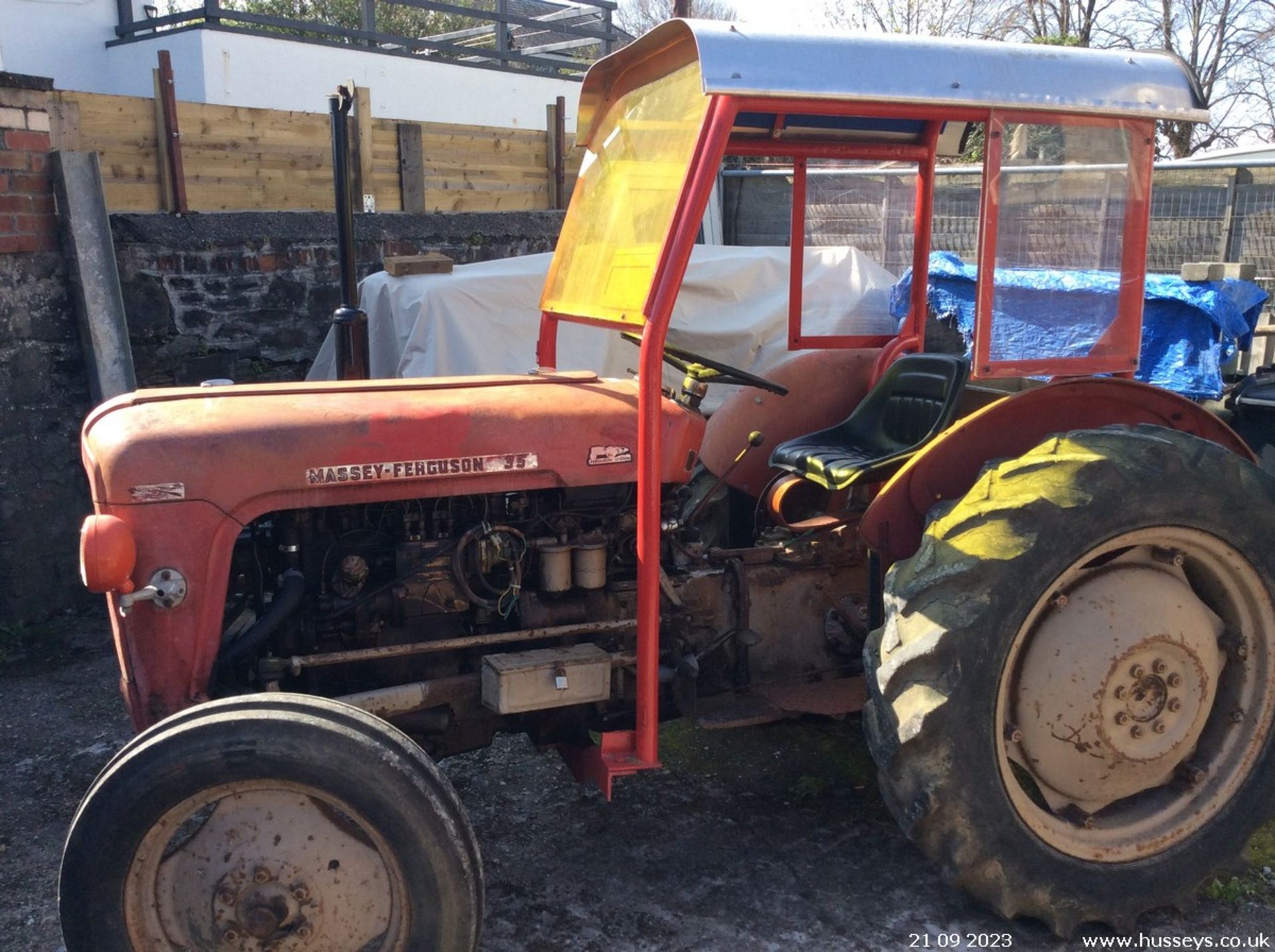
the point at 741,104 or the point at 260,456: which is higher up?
the point at 741,104

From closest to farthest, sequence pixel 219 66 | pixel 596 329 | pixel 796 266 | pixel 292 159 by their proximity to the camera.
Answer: pixel 796 266 → pixel 596 329 → pixel 292 159 → pixel 219 66

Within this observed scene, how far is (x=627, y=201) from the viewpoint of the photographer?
3025mm

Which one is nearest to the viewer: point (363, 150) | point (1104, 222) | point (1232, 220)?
point (1104, 222)

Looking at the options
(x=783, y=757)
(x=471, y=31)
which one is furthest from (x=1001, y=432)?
(x=471, y=31)

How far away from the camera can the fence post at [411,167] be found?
782 cm

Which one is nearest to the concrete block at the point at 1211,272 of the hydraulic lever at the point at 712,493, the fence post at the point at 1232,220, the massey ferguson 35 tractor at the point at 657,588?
the fence post at the point at 1232,220

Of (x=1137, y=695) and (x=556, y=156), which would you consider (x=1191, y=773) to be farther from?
(x=556, y=156)

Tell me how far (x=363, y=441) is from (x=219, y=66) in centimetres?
1270

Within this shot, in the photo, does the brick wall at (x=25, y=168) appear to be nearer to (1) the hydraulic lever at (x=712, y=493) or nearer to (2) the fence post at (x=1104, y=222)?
(1) the hydraulic lever at (x=712, y=493)

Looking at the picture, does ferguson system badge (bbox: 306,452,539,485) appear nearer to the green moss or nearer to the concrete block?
the green moss

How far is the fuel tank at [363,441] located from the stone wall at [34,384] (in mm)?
2644

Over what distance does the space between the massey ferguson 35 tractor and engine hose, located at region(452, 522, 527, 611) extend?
1cm

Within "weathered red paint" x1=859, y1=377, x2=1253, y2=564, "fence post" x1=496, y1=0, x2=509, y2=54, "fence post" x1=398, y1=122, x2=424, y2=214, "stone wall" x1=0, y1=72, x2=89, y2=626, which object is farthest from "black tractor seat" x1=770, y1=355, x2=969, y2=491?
"fence post" x1=496, y1=0, x2=509, y2=54

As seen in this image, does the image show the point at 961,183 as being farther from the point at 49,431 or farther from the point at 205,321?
the point at 49,431
